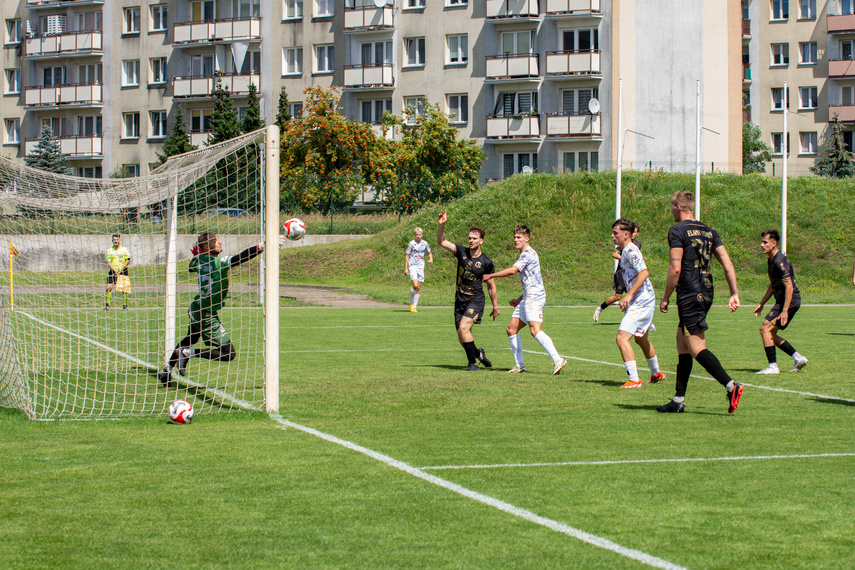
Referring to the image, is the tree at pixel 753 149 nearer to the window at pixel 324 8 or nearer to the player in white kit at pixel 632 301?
the window at pixel 324 8

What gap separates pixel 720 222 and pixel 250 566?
36222mm

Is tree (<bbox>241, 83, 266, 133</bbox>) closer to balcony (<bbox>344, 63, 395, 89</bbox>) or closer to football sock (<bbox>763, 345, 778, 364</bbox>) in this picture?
balcony (<bbox>344, 63, 395, 89</bbox>)

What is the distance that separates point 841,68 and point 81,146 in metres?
50.6

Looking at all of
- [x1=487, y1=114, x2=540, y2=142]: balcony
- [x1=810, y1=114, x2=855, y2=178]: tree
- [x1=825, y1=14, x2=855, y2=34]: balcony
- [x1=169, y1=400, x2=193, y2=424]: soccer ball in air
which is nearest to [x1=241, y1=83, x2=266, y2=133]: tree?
[x1=487, y1=114, x2=540, y2=142]: balcony

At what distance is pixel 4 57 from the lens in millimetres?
65438

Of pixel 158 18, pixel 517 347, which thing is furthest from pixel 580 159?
pixel 517 347

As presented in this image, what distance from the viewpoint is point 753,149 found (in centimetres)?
6638

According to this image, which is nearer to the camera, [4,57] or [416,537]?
[416,537]

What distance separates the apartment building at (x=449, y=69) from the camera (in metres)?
51.5

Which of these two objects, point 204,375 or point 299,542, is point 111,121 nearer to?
point 204,375

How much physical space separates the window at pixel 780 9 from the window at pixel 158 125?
43.2m

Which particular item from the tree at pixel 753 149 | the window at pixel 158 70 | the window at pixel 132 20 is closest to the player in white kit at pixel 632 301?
the window at pixel 158 70

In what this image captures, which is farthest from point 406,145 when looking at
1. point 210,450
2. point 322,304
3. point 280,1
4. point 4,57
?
point 210,450

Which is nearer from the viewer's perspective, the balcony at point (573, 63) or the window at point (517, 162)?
the balcony at point (573, 63)
